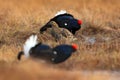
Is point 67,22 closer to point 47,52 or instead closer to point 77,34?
point 77,34

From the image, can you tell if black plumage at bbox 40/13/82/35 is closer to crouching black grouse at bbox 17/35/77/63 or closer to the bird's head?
the bird's head

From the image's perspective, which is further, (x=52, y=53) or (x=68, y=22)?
(x=68, y=22)

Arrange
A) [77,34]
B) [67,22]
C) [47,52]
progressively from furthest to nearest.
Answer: [77,34] < [67,22] < [47,52]

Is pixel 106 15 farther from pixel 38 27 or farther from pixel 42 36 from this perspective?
pixel 42 36

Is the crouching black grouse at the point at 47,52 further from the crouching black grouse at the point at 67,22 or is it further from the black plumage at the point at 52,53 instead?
the crouching black grouse at the point at 67,22

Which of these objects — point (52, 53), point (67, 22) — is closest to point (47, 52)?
point (52, 53)

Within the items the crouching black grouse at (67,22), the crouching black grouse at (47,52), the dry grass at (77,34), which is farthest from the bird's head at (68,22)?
the crouching black grouse at (47,52)

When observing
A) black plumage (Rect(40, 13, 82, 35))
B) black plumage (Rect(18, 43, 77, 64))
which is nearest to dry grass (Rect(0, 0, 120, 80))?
black plumage (Rect(18, 43, 77, 64))

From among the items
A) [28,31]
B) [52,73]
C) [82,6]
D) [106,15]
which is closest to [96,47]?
[28,31]

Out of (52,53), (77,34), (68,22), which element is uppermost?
(77,34)
